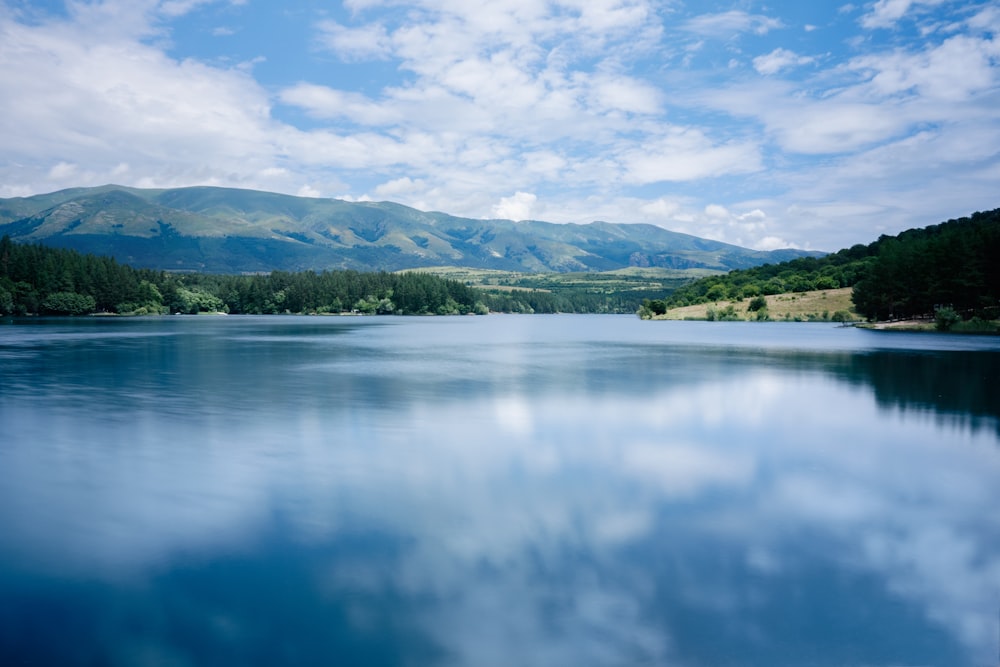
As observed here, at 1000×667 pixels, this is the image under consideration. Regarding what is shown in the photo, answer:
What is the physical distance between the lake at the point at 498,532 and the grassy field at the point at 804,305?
9482 cm

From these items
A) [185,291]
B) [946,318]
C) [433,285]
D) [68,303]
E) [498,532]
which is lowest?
[498,532]

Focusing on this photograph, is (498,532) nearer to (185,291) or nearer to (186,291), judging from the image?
(185,291)

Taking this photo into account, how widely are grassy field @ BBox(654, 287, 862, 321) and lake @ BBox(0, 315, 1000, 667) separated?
94.8 metres

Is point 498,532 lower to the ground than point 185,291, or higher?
lower

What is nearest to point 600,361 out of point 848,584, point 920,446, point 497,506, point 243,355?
point 243,355

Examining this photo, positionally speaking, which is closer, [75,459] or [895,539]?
[895,539]

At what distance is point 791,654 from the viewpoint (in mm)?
7414

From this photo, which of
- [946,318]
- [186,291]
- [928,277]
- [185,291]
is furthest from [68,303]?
[946,318]

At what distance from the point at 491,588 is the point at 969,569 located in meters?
7.20

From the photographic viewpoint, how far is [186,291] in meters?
160

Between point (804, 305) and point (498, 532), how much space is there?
121m

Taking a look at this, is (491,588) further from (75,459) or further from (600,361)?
(600,361)

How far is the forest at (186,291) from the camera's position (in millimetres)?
126562

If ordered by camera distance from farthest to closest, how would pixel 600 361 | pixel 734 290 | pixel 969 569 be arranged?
1. pixel 734 290
2. pixel 600 361
3. pixel 969 569
